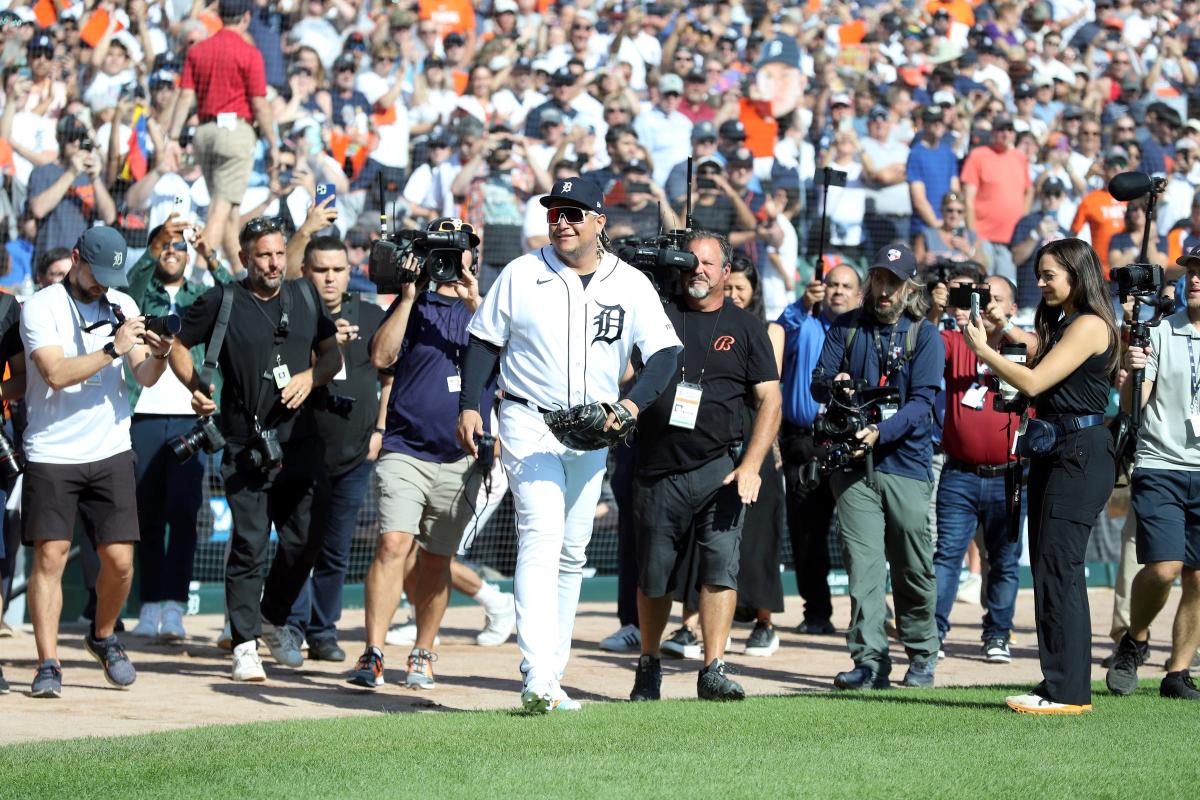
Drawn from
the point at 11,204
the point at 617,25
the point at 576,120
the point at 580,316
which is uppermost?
the point at 617,25

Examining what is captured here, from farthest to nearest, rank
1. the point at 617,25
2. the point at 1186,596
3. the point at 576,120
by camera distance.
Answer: the point at 617,25, the point at 576,120, the point at 1186,596

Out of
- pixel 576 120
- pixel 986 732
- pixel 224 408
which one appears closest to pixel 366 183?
pixel 576 120

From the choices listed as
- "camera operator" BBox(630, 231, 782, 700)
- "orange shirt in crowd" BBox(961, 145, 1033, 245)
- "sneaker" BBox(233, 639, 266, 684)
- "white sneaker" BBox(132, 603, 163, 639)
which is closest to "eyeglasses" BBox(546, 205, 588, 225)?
"camera operator" BBox(630, 231, 782, 700)

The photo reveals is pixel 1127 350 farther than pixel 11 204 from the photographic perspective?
No

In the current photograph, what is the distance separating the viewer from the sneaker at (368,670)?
7801 mm

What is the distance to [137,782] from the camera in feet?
A: 18.1

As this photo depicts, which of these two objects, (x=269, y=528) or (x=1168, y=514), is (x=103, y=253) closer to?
(x=269, y=528)

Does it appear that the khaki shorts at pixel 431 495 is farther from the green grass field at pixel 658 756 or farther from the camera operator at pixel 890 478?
the camera operator at pixel 890 478

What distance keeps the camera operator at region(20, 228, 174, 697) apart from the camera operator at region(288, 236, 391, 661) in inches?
52.5

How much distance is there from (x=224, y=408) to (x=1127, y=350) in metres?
4.63

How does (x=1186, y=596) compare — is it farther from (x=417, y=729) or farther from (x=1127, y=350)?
(x=417, y=729)

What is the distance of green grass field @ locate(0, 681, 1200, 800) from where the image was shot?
5379mm

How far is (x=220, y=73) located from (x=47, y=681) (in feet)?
23.8

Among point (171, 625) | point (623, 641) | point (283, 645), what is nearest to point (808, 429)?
point (623, 641)
